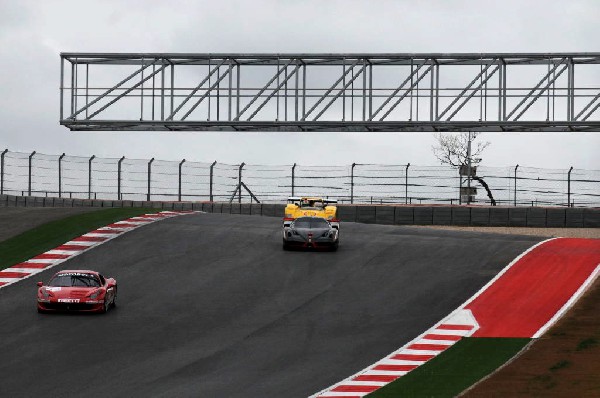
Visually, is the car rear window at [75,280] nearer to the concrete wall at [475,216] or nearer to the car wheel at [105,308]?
the car wheel at [105,308]

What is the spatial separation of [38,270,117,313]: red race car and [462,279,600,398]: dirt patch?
33.7ft

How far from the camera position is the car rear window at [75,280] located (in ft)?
97.2

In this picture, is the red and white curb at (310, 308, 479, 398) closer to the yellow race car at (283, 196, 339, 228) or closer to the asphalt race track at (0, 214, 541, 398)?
the asphalt race track at (0, 214, 541, 398)

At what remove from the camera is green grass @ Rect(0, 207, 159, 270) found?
125ft

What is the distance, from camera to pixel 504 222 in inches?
2026

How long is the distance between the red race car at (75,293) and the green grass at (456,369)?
866cm

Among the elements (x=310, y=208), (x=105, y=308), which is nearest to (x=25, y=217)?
(x=310, y=208)

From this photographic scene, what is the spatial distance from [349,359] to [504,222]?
27455 millimetres

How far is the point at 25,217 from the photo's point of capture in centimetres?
4619

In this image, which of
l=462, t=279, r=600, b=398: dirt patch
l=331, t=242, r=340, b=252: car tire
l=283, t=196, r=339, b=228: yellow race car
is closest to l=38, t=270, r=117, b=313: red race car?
l=462, t=279, r=600, b=398: dirt patch

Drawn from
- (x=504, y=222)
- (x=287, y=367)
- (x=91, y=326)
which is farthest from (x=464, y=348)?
(x=504, y=222)

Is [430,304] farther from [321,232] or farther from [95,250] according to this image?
[95,250]

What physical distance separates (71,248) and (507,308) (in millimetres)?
14541

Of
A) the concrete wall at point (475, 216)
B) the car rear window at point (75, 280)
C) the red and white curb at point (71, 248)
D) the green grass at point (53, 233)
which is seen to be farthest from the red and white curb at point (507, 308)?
the green grass at point (53, 233)
